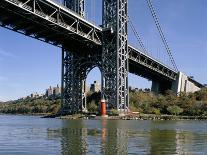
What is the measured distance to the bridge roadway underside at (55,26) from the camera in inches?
3040

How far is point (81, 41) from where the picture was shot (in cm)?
9894

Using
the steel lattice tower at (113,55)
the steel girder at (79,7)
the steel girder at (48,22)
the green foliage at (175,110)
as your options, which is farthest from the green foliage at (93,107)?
the steel girder at (79,7)

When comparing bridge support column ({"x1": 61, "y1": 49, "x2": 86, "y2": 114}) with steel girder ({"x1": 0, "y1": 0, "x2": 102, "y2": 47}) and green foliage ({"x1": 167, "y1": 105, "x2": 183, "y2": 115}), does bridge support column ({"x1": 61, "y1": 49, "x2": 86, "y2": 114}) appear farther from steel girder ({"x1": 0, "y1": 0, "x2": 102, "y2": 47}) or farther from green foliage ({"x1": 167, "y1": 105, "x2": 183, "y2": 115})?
green foliage ({"x1": 167, "y1": 105, "x2": 183, "y2": 115})

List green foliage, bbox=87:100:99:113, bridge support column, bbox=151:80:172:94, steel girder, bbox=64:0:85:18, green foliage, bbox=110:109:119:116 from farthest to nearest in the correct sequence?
bridge support column, bbox=151:80:172:94 < green foliage, bbox=87:100:99:113 < steel girder, bbox=64:0:85:18 < green foliage, bbox=110:109:119:116

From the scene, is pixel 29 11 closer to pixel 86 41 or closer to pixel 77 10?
pixel 86 41

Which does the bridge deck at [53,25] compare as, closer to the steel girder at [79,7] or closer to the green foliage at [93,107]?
the steel girder at [79,7]

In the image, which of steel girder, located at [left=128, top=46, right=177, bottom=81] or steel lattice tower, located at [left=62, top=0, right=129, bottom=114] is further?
steel girder, located at [left=128, top=46, right=177, bottom=81]

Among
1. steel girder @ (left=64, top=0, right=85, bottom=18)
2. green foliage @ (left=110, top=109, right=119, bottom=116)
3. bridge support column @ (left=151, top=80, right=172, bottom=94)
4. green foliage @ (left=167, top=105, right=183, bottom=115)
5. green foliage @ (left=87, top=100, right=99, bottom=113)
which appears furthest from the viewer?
bridge support column @ (left=151, top=80, right=172, bottom=94)

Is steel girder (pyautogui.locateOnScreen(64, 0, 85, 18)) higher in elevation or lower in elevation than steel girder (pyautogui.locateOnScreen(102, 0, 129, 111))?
higher

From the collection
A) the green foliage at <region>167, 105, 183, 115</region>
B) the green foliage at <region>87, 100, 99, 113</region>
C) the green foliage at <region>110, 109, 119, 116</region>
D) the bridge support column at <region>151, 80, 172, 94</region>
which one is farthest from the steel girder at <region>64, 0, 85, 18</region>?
the bridge support column at <region>151, 80, 172, 94</region>

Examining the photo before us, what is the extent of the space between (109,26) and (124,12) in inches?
180

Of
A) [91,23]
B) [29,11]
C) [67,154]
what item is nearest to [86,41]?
[91,23]

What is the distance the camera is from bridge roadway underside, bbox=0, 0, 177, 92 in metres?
77.2

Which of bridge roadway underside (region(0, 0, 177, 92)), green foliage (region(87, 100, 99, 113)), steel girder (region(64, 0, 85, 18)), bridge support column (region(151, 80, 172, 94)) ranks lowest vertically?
green foliage (region(87, 100, 99, 113))
